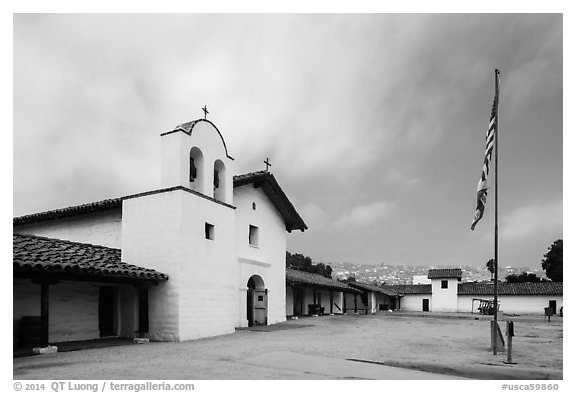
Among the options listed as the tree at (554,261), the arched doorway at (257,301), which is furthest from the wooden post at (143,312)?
the tree at (554,261)

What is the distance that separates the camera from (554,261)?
6122 centimetres

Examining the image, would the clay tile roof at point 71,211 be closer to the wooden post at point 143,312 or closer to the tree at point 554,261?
the wooden post at point 143,312

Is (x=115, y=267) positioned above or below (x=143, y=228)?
below

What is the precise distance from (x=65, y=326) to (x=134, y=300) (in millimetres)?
2260

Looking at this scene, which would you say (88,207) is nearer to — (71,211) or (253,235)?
(71,211)

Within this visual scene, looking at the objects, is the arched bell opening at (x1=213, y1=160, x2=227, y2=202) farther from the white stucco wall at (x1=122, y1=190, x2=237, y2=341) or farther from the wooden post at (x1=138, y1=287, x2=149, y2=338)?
the wooden post at (x1=138, y1=287, x2=149, y2=338)

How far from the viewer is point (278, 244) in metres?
23.8

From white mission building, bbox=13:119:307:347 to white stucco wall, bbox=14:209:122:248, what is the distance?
0.04m

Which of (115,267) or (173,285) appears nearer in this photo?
(115,267)

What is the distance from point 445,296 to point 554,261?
17.1 metres

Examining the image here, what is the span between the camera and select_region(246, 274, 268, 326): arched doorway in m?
21.3

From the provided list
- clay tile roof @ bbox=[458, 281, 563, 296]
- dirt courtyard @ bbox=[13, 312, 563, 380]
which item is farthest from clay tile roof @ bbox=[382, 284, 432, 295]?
dirt courtyard @ bbox=[13, 312, 563, 380]
